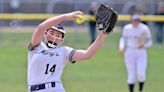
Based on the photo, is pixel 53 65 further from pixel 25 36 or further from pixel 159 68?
pixel 25 36

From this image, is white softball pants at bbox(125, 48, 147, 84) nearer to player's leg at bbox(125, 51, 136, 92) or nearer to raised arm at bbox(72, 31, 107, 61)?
player's leg at bbox(125, 51, 136, 92)

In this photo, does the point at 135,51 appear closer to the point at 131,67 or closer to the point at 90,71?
the point at 131,67

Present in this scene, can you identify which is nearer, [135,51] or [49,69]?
[49,69]

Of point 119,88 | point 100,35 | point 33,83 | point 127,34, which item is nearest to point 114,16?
point 100,35

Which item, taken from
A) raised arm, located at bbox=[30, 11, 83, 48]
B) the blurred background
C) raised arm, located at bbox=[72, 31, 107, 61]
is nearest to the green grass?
the blurred background

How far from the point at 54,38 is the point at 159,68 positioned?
44.2ft

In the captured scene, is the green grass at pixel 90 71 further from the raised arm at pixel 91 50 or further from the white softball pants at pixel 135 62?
the raised arm at pixel 91 50

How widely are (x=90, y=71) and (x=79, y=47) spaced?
6.99m

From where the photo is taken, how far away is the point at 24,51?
2562 cm

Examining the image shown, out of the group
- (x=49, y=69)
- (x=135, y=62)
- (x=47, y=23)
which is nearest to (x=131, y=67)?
(x=135, y=62)

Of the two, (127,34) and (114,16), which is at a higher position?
(114,16)

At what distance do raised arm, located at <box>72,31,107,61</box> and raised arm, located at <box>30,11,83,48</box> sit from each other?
541 mm

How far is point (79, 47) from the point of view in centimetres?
2677

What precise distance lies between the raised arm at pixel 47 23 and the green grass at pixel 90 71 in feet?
25.1
